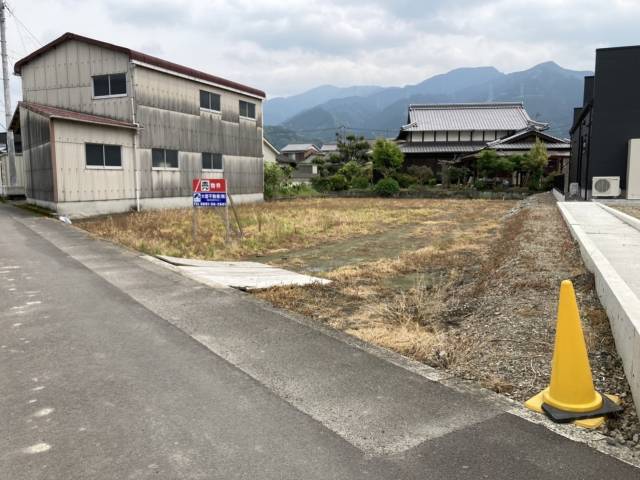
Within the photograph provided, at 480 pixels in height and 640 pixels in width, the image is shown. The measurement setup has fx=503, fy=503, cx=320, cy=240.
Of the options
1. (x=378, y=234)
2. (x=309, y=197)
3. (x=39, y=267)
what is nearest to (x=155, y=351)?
(x=39, y=267)

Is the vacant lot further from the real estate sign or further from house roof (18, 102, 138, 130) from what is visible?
house roof (18, 102, 138, 130)

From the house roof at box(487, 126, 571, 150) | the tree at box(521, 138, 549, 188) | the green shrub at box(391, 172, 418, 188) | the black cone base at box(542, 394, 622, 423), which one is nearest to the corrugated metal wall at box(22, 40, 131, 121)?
the black cone base at box(542, 394, 622, 423)

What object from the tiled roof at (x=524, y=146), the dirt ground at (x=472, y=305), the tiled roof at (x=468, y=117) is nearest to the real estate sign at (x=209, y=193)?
the dirt ground at (x=472, y=305)

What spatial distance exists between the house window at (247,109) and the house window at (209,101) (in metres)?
2.23

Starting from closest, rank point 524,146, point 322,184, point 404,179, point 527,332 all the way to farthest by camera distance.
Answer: point 527,332, point 524,146, point 404,179, point 322,184

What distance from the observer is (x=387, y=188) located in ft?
121

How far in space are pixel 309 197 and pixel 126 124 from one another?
708 inches

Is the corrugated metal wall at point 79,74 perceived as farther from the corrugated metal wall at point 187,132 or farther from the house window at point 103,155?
the house window at point 103,155

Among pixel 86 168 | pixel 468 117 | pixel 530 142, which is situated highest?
pixel 468 117

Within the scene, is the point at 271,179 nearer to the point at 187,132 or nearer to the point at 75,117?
the point at 187,132

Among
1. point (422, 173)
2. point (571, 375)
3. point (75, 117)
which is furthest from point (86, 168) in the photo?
point (422, 173)

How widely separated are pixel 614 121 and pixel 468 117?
25058mm

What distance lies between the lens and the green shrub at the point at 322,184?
41050 millimetres

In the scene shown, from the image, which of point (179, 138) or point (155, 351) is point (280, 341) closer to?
point (155, 351)
